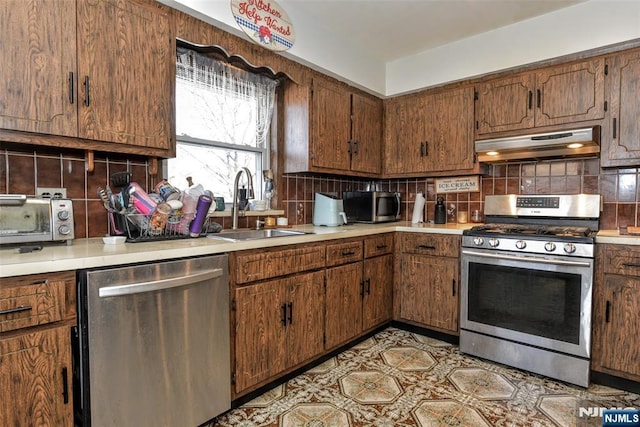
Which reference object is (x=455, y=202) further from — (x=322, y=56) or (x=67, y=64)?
(x=67, y=64)

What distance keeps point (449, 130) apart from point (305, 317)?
2060mm

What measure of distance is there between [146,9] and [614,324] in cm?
318

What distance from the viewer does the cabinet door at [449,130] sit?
116 inches

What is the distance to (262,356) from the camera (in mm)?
1923

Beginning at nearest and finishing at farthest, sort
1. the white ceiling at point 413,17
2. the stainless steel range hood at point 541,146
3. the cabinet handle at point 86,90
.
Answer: the cabinet handle at point 86,90 → the stainless steel range hood at point 541,146 → the white ceiling at point 413,17

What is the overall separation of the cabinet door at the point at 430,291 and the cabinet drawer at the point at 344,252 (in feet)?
1.81

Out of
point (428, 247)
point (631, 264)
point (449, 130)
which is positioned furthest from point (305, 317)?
point (449, 130)

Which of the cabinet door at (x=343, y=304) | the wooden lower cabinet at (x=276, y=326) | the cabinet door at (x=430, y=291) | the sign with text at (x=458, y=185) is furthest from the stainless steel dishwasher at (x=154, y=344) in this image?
the sign with text at (x=458, y=185)

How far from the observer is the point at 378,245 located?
2.77 meters

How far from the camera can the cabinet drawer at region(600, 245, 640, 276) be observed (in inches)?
78.4

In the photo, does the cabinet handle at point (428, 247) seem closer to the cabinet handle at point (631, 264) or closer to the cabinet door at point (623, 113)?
the cabinet handle at point (631, 264)

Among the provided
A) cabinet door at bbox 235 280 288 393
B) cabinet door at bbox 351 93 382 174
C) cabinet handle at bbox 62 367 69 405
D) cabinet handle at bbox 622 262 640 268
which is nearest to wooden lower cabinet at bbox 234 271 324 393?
cabinet door at bbox 235 280 288 393

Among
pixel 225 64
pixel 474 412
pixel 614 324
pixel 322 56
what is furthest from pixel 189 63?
pixel 614 324

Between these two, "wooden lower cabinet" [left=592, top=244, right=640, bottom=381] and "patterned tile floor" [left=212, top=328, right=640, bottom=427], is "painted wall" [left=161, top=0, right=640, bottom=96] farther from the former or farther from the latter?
"patterned tile floor" [left=212, top=328, right=640, bottom=427]
